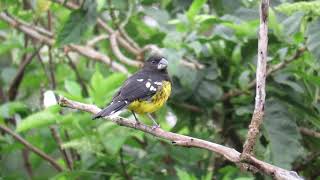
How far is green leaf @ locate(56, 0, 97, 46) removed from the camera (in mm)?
4719

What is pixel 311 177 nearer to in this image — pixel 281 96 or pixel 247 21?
pixel 281 96

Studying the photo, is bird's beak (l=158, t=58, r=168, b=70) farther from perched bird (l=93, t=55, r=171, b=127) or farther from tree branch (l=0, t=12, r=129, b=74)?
tree branch (l=0, t=12, r=129, b=74)

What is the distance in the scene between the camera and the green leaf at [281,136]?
13.1 feet

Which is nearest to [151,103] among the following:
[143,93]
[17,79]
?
[143,93]

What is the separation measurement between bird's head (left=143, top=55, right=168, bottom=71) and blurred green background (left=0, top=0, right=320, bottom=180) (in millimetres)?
92

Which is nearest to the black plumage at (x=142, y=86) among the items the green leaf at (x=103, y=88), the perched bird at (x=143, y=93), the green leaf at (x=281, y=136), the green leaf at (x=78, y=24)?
the perched bird at (x=143, y=93)

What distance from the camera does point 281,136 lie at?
409 cm

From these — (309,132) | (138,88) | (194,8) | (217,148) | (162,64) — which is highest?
(194,8)

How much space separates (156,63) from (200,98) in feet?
1.18

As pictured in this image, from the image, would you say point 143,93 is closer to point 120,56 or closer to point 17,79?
point 120,56

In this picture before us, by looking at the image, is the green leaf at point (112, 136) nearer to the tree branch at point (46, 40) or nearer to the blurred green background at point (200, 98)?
the blurred green background at point (200, 98)

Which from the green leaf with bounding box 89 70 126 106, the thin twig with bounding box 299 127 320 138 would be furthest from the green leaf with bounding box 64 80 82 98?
the thin twig with bounding box 299 127 320 138

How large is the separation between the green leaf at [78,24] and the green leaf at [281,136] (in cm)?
127

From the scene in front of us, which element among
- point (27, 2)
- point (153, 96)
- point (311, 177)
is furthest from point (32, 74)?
point (311, 177)
